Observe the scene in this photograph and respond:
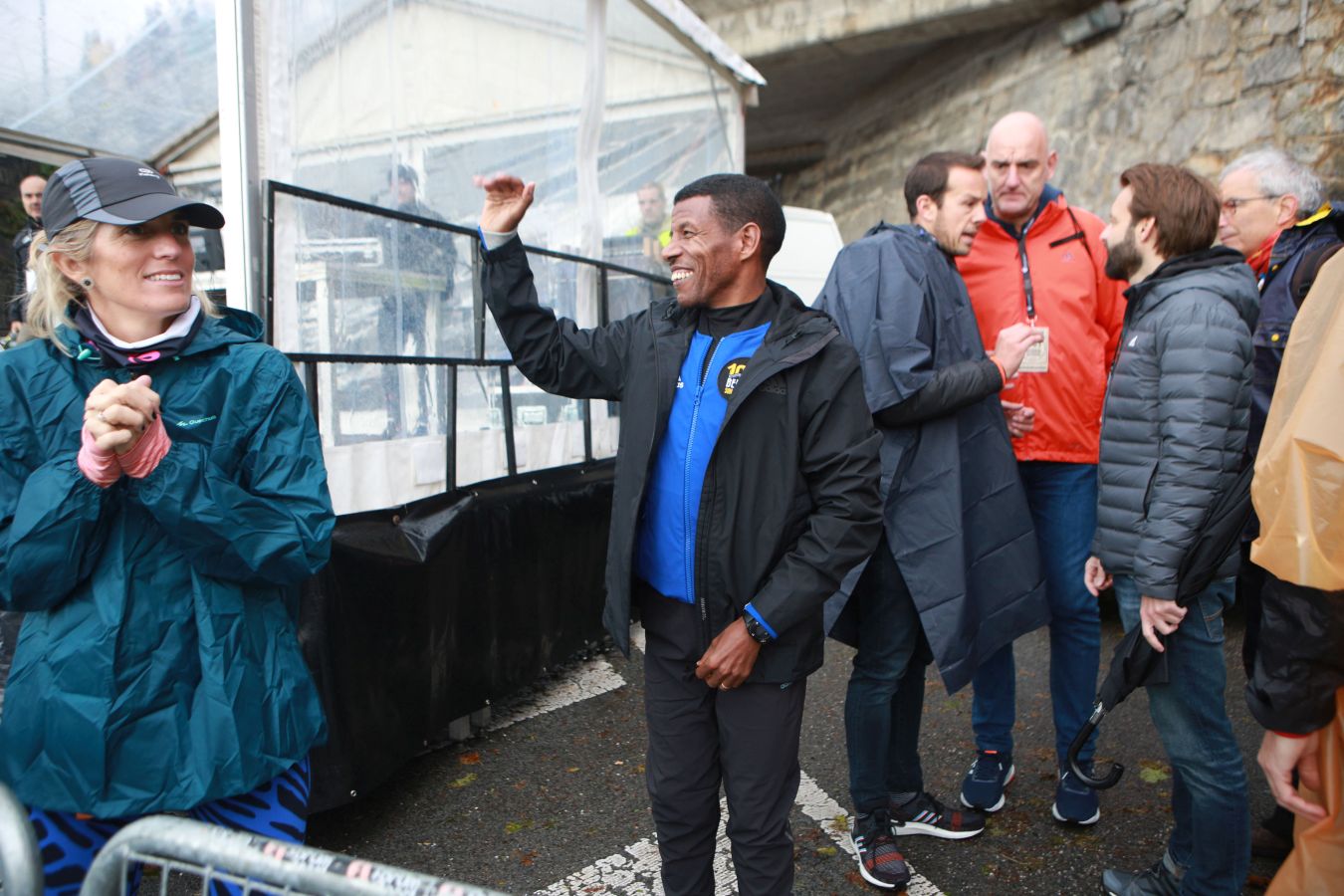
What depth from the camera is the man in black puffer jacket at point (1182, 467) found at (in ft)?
7.70

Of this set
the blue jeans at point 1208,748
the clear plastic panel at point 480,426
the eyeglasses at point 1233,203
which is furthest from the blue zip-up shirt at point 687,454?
the eyeglasses at point 1233,203

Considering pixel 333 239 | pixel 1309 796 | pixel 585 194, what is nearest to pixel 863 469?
pixel 1309 796

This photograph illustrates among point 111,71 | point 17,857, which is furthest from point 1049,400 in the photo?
point 111,71

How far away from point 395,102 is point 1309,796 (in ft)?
11.5

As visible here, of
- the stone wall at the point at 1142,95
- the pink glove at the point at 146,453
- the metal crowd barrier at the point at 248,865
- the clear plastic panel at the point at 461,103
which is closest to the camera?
the metal crowd barrier at the point at 248,865

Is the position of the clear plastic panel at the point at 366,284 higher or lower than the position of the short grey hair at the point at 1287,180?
lower

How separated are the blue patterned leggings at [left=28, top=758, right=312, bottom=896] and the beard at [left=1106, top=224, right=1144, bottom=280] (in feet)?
8.05

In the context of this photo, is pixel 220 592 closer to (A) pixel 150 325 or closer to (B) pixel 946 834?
(A) pixel 150 325

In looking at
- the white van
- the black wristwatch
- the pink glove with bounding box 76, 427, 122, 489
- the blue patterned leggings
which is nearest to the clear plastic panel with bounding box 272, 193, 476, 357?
the pink glove with bounding box 76, 427, 122, 489

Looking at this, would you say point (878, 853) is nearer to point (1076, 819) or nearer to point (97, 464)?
point (1076, 819)

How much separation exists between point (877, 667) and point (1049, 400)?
1.07 m

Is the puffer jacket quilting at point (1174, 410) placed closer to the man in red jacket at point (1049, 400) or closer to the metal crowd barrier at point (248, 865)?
the man in red jacket at point (1049, 400)

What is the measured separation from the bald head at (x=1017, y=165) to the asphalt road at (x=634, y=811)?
202 centimetres

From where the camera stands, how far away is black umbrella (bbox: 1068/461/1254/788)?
86.7 inches
